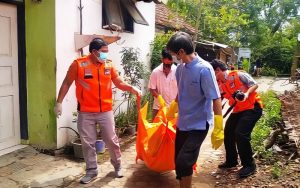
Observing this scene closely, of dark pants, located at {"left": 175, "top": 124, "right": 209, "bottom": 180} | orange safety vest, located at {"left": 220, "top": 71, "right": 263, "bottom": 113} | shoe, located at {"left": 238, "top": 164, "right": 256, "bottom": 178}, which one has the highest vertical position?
orange safety vest, located at {"left": 220, "top": 71, "right": 263, "bottom": 113}

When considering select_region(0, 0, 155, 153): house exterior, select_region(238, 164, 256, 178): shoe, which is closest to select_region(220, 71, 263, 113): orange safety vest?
select_region(238, 164, 256, 178): shoe

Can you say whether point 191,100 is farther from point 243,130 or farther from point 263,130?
point 263,130

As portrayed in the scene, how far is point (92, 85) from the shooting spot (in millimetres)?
4242

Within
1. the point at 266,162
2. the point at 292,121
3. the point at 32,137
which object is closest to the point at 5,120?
the point at 32,137

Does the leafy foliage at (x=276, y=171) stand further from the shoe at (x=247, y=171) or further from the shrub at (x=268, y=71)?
the shrub at (x=268, y=71)

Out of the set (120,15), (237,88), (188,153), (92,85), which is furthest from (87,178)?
(120,15)

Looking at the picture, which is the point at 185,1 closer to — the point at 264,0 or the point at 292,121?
the point at 292,121

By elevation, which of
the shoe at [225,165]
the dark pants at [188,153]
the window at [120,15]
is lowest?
the shoe at [225,165]

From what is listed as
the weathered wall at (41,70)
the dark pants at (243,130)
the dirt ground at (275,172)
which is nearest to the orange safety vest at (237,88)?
the dark pants at (243,130)

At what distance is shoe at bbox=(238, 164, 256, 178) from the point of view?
177 inches

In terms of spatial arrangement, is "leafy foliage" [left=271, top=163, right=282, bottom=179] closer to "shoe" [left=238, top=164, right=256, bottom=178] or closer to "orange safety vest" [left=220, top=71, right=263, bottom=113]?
"shoe" [left=238, top=164, right=256, bottom=178]

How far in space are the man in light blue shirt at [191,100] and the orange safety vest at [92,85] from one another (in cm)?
116

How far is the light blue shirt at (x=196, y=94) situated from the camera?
3.37 metres

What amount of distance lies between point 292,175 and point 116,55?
4.45 meters
